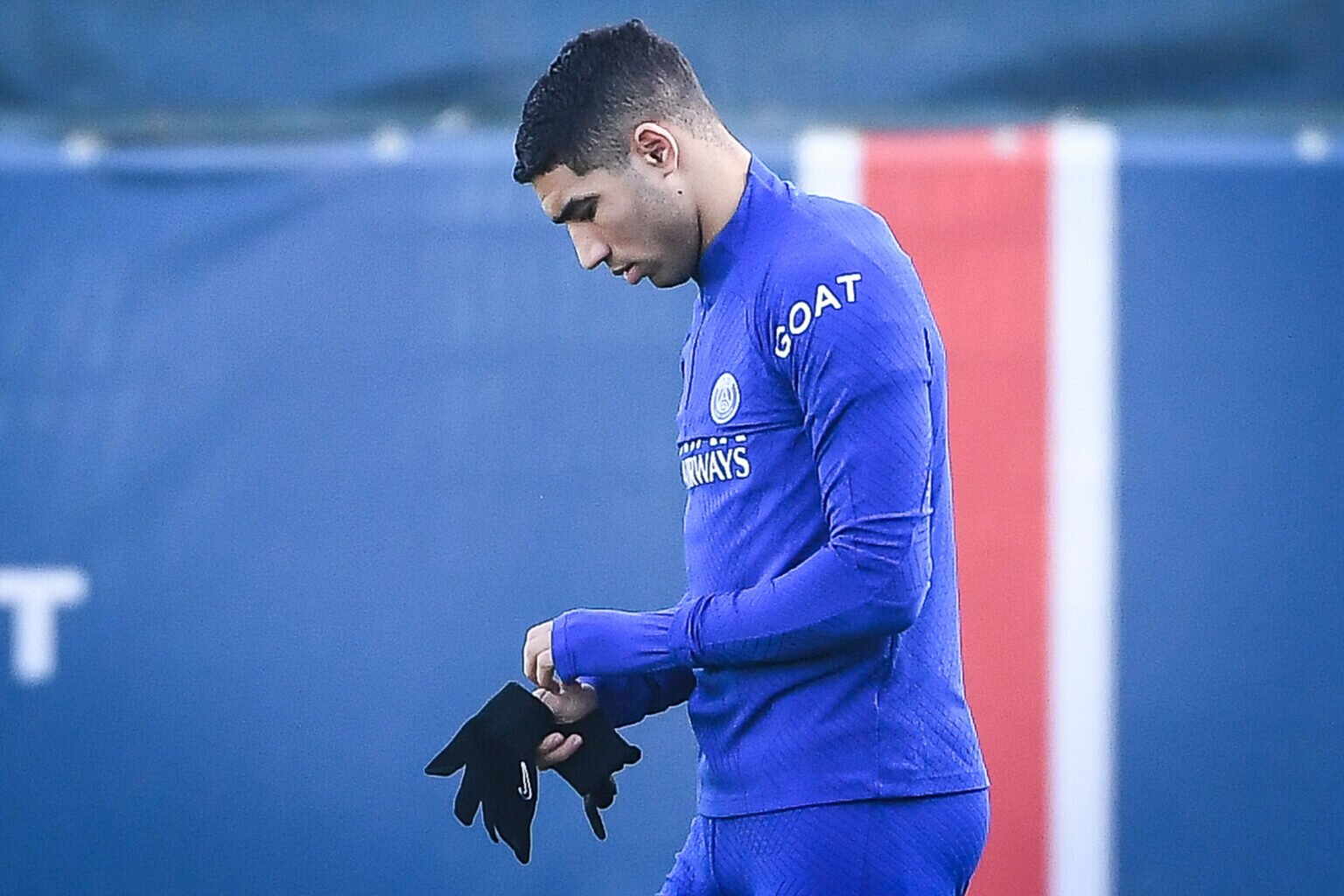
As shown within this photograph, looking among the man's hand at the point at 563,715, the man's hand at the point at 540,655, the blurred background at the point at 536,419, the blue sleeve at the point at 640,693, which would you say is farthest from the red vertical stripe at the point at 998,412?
the man's hand at the point at 540,655

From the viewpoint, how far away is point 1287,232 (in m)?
3.16

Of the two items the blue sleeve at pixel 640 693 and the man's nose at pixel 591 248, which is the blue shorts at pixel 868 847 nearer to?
the blue sleeve at pixel 640 693

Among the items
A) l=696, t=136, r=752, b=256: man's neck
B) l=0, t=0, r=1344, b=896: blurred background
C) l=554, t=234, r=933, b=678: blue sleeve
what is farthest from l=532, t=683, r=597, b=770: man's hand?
→ l=0, t=0, r=1344, b=896: blurred background

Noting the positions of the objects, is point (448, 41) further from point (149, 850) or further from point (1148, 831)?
point (1148, 831)

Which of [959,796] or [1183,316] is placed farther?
[1183,316]

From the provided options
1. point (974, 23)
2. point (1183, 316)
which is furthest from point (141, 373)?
point (1183, 316)

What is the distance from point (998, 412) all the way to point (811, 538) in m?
1.65

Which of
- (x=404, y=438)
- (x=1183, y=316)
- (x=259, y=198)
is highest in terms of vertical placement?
(x=259, y=198)

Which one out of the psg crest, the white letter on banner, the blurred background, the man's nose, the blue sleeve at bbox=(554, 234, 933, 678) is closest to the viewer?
the blue sleeve at bbox=(554, 234, 933, 678)

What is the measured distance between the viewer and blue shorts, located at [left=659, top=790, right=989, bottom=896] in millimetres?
1595

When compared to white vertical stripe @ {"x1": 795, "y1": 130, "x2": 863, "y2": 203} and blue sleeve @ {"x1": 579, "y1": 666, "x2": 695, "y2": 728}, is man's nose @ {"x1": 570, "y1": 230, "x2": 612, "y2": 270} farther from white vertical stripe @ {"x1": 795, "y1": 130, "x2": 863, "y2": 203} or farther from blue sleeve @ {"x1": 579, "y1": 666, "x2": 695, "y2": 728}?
white vertical stripe @ {"x1": 795, "y1": 130, "x2": 863, "y2": 203}

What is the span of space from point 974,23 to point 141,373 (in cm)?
172

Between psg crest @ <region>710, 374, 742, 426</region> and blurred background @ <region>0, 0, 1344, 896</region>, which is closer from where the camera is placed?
psg crest @ <region>710, 374, 742, 426</region>

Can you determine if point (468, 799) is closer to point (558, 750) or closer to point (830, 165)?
point (558, 750)
